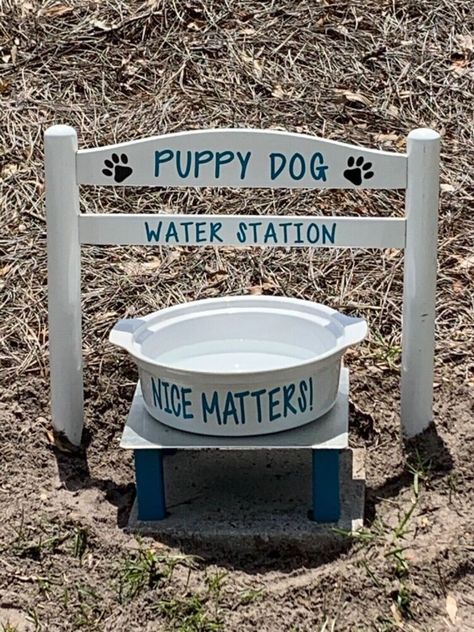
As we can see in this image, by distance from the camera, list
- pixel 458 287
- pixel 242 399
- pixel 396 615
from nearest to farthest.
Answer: pixel 396 615, pixel 242 399, pixel 458 287

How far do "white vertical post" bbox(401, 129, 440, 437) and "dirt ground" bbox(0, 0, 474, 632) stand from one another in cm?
12

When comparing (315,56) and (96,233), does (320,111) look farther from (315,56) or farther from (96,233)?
(96,233)

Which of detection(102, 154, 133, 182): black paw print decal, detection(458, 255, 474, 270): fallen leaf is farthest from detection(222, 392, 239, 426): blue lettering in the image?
detection(458, 255, 474, 270): fallen leaf

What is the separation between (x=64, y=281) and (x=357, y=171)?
0.92 m

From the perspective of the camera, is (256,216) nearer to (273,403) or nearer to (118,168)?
(118,168)

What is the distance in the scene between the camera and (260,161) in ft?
11.3

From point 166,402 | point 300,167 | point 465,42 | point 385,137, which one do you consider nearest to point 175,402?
point 166,402

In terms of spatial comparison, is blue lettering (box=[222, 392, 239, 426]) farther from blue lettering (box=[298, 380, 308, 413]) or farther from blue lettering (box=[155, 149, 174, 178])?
blue lettering (box=[155, 149, 174, 178])

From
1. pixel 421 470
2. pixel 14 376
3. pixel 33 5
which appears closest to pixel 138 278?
pixel 14 376

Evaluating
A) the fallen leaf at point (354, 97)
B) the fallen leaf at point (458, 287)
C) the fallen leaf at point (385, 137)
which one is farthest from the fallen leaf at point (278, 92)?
the fallen leaf at point (458, 287)

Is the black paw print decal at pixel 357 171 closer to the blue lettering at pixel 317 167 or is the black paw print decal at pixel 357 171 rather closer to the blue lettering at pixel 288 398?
the blue lettering at pixel 317 167

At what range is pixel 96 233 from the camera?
359 centimetres

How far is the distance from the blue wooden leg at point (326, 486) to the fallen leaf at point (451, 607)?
41 centimetres

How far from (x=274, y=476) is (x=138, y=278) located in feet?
3.82
